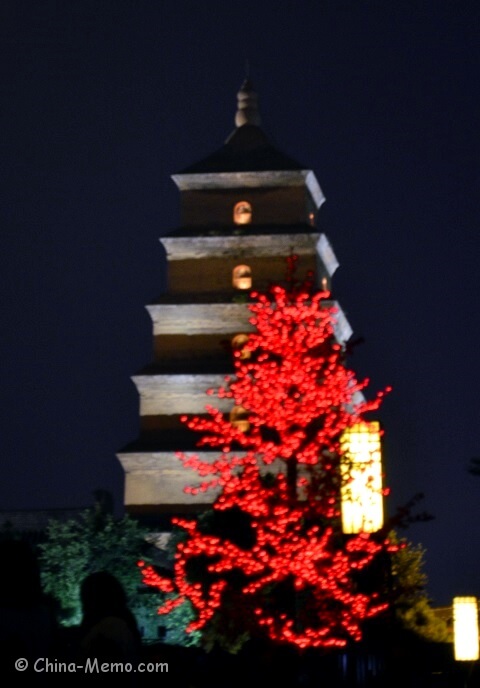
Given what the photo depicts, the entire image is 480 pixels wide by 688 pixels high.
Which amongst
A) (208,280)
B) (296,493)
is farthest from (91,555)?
(296,493)

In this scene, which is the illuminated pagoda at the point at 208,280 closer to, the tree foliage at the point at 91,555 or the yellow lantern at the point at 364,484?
the tree foliage at the point at 91,555

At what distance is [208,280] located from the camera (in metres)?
43.8

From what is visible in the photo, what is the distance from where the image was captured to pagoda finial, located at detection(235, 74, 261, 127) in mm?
47719

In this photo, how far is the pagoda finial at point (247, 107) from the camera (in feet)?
157

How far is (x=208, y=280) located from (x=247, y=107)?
757cm

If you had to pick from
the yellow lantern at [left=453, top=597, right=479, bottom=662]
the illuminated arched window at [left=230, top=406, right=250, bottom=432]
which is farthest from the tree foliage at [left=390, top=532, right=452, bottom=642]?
the yellow lantern at [left=453, top=597, right=479, bottom=662]

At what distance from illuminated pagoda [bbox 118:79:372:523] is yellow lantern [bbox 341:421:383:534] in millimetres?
22114

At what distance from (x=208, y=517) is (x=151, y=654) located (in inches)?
1087

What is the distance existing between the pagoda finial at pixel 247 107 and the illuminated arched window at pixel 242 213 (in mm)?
4083

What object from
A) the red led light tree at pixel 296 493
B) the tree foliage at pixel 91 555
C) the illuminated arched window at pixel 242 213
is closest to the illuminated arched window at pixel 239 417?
the tree foliage at pixel 91 555

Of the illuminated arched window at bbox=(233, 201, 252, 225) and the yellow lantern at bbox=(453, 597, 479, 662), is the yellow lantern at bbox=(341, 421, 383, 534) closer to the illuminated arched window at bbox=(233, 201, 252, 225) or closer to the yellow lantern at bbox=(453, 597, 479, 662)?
the yellow lantern at bbox=(453, 597, 479, 662)

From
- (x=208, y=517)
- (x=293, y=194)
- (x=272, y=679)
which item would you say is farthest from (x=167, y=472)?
(x=272, y=679)

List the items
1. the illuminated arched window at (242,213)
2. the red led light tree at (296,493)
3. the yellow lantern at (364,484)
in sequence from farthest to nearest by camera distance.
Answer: the illuminated arched window at (242,213) → the red led light tree at (296,493) → the yellow lantern at (364,484)

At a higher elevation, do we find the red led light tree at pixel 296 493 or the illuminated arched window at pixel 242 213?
the illuminated arched window at pixel 242 213
